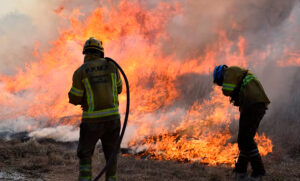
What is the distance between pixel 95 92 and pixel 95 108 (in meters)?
0.23

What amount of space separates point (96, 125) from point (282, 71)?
43.6 feet

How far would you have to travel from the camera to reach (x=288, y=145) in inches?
376

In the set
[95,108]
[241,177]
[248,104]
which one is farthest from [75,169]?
[248,104]

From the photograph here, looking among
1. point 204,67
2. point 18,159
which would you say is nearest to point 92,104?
point 18,159

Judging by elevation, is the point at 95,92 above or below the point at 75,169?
above

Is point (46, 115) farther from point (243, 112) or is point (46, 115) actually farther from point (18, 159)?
point (243, 112)

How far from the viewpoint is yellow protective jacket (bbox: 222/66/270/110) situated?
13.4ft

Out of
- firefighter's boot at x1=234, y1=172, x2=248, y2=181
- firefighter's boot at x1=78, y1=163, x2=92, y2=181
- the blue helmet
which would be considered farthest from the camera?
the blue helmet

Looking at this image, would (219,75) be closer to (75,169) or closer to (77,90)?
(77,90)

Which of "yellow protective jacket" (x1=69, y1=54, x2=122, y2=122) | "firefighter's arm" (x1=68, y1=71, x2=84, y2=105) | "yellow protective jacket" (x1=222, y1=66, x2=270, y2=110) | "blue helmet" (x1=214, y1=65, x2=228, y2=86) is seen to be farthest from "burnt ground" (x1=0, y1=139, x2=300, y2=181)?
"firefighter's arm" (x1=68, y1=71, x2=84, y2=105)

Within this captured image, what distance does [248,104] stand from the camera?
4082 millimetres

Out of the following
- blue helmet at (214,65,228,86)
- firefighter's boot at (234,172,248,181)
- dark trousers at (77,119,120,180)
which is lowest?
firefighter's boot at (234,172,248,181)

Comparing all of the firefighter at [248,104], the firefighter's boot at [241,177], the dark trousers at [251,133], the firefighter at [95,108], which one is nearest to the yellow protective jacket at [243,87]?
the firefighter at [248,104]

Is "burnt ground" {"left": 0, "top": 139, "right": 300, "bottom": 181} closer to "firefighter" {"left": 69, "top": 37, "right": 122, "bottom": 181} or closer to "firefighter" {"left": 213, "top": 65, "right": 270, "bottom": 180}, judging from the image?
"firefighter" {"left": 213, "top": 65, "right": 270, "bottom": 180}
